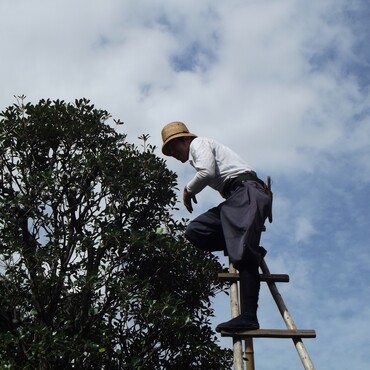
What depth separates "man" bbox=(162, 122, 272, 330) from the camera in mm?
4734

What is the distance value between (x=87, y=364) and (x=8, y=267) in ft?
6.08

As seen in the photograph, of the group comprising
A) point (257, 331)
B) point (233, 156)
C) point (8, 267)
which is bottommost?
point (257, 331)

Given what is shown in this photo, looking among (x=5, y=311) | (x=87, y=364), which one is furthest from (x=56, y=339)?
(x=5, y=311)

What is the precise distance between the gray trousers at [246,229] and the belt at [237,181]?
4cm

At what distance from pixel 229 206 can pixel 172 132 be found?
84 cm

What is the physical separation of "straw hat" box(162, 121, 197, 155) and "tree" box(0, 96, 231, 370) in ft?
12.3

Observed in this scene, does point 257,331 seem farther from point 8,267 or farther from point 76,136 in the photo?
point 76,136

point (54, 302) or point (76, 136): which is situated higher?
point (76, 136)

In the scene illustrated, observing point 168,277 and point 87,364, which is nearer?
point 87,364

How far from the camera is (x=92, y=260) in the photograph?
9.53 m

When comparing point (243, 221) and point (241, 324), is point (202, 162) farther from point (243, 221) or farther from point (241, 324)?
point (241, 324)

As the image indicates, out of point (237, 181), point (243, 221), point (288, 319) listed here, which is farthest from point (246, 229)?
point (288, 319)

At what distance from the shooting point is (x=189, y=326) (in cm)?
878

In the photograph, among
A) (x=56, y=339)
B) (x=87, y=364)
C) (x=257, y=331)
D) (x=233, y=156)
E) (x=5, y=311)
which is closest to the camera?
(x=257, y=331)
